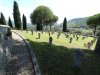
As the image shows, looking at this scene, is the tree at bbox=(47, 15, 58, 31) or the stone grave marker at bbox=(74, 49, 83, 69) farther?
the tree at bbox=(47, 15, 58, 31)

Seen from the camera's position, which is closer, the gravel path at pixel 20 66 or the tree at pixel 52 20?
the gravel path at pixel 20 66

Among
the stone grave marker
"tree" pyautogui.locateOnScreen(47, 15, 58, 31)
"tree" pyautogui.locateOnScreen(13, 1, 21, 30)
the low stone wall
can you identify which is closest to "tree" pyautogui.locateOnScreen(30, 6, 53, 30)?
"tree" pyautogui.locateOnScreen(47, 15, 58, 31)

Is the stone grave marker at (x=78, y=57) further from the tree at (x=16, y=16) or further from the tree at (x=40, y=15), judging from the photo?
the tree at (x=40, y=15)

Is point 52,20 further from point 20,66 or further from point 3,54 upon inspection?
point 3,54

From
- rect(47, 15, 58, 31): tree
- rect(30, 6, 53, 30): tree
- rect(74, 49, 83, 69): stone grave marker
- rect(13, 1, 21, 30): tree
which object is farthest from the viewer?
rect(47, 15, 58, 31): tree

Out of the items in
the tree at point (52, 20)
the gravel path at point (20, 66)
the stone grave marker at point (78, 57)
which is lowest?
the gravel path at point (20, 66)

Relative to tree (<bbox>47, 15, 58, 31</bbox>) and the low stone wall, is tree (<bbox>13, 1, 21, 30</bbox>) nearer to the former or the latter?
tree (<bbox>47, 15, 58, 31</bbox>)

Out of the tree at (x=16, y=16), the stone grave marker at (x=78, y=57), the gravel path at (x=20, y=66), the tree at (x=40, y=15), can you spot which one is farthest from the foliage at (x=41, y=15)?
the stone grave marker at (x=78, y=57)

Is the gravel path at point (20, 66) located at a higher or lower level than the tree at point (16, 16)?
lower

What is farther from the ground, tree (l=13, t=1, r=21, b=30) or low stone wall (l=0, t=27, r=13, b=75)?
tree (l=13, t=1, r=21, b=30)

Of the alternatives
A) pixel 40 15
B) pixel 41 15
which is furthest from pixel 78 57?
pixel 41 15

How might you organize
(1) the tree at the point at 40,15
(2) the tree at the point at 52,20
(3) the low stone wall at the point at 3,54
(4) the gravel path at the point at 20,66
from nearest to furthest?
1. (3) the low stone wall at the point at 3,54
2. (4) the gravel path at the point at 20,66
3. (1) the tree at the point at 40,15
4. (2) the tree at the point at 52,20

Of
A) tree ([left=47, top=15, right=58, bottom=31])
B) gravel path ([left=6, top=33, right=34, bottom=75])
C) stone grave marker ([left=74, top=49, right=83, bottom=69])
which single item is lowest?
gravel path ([left=6, top=33, right=34, bottom=75])

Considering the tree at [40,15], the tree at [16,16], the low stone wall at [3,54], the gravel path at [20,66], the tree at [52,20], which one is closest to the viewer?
the low stone wall at [3,54]
